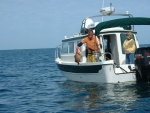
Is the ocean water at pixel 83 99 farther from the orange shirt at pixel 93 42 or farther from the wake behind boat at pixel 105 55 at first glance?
the orange shirt at pixel 93 42

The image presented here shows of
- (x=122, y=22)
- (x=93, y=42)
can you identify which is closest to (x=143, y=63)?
(x=122, y=22)

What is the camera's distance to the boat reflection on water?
360 inches

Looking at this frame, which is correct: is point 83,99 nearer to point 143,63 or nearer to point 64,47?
point 143,63

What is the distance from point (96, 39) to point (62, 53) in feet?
14.8

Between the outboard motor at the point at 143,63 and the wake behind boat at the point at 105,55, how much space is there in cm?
89

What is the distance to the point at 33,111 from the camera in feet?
30.6

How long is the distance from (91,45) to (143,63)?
2.75 m

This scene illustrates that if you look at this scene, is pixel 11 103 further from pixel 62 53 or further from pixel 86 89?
pixel 62 53

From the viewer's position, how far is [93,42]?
43.4 feet

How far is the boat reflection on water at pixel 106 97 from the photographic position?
915 centimetres

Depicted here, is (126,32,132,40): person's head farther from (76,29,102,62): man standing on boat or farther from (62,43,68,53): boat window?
(62,43,68,53): boat window

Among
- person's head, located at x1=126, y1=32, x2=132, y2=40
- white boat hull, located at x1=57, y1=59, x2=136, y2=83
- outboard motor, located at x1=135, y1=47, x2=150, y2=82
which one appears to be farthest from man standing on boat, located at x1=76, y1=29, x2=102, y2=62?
outboard motor, located at x1=135, y1=47, x2=150, y2=82

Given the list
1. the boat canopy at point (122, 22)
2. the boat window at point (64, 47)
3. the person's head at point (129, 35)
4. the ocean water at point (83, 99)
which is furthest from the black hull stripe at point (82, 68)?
the person's head at point (129, 35)

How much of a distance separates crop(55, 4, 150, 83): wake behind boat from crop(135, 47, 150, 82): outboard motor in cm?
89
